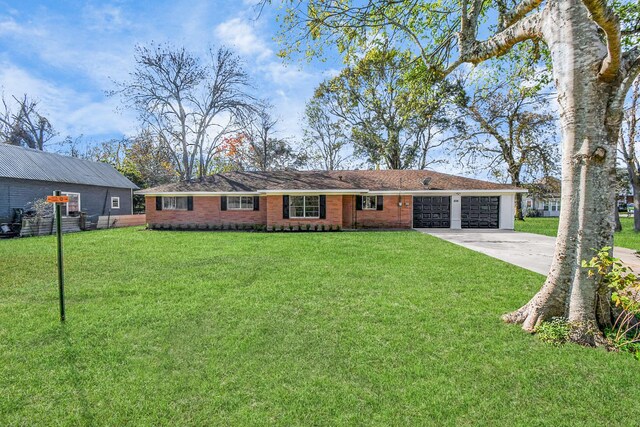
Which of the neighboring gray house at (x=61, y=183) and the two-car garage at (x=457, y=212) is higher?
the neighboring gray house at (x=61, y=183)

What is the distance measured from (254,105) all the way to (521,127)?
839 inches

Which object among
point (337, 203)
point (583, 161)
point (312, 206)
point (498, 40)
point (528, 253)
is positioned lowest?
point (528, 253)

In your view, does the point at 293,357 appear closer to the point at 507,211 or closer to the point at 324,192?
the point at 324,192

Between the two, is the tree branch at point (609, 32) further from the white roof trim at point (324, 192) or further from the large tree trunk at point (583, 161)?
the white roof trim at point (324, 192)

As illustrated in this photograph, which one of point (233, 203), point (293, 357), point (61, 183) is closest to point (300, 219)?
point (233, 203)

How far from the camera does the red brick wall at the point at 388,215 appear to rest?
17594mm

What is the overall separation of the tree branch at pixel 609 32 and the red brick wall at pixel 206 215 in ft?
52.5

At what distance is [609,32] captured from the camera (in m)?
2.78

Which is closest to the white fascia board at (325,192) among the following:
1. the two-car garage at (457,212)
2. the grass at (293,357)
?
the two-car garage at (457,212)

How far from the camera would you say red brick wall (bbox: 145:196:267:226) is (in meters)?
17.9

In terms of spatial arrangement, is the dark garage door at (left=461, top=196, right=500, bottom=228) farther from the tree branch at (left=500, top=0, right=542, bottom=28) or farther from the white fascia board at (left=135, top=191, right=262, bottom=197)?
the tree branch at (left=500, top=0, right=542, bottom=28)

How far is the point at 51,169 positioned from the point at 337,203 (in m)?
18.8

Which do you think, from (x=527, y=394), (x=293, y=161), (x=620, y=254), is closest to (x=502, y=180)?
(x=620, y=254)

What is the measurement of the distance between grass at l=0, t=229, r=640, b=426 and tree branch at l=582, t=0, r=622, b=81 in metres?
3.06
